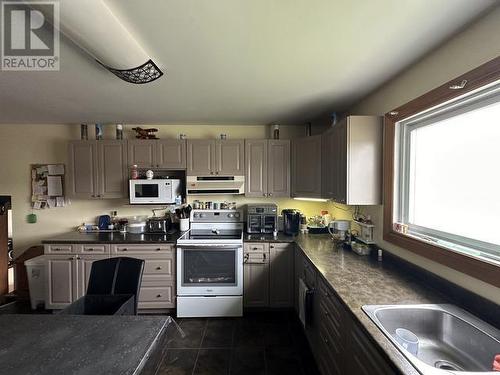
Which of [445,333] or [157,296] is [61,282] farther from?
[445,333]

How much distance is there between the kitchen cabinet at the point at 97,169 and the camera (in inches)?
118

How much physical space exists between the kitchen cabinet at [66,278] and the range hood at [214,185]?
130 cm

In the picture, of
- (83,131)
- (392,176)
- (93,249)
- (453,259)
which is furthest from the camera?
(83,131)

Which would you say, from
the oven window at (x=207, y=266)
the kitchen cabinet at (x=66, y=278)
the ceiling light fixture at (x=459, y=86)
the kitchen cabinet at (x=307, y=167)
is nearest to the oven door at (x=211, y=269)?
the oven window at (x=207, y=266)

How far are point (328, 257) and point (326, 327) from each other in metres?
0.60

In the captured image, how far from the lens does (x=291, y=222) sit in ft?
9.79

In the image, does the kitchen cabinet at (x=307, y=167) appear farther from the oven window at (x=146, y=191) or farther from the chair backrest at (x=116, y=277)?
the chair backrest at (x=116, y=277)

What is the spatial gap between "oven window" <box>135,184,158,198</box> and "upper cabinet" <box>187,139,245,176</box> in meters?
0.49

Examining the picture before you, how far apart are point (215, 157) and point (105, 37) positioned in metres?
1.88

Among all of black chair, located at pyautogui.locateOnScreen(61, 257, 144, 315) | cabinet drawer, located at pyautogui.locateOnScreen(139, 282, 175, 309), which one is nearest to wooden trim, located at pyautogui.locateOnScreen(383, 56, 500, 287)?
black chair, located at pyautogui.locateOnScreen(61, 257, 144, 315)

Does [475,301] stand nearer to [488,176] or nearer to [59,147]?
[488,176]

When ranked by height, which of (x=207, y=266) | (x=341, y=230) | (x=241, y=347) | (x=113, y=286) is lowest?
(x=241, y=347)

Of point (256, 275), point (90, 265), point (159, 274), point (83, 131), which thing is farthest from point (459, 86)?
point (83, 131)

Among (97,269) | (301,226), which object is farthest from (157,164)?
(301,226)
